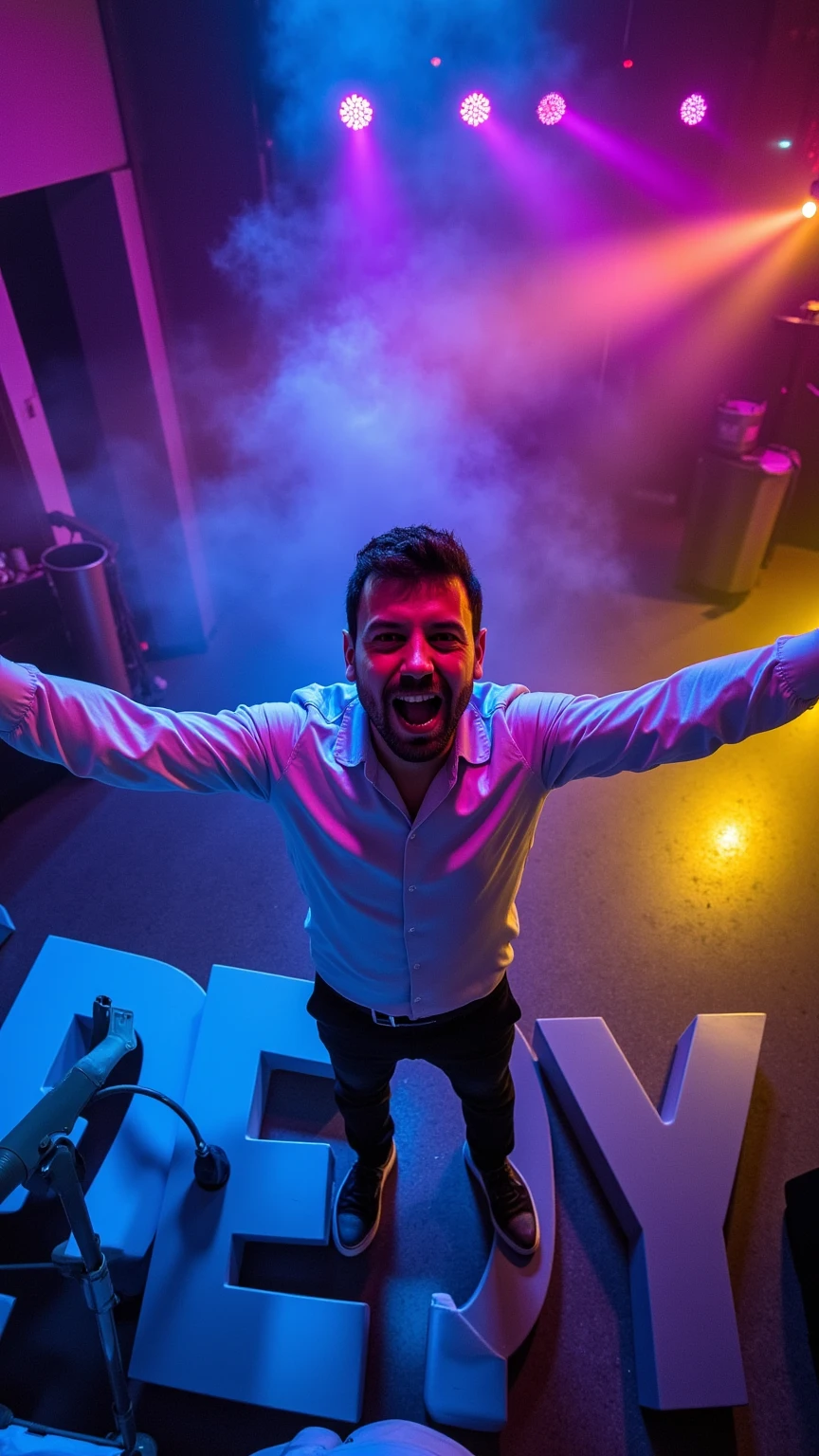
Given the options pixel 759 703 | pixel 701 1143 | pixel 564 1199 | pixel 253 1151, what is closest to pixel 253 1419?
pixel 253 1151

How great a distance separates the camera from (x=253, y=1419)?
7.23 feet

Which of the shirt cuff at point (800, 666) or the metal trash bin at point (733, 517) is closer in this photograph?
the shirt cuff at point (800, 666)

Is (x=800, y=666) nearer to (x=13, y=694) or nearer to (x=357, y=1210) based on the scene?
(x=13, y=694)

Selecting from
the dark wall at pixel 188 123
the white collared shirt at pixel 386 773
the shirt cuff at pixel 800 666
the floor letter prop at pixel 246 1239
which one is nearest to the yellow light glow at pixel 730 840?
the floor letter prop at pixel 246 1239

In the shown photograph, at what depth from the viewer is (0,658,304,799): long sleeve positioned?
158cm

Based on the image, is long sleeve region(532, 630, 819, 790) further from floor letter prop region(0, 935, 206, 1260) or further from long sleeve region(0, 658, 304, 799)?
floor letter prop region(0, 935, 206, 1260)

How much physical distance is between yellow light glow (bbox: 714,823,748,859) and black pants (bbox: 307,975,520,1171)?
1993mm

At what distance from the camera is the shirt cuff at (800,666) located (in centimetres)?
154

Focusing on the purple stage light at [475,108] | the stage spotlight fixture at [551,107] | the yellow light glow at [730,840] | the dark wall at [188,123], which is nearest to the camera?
the yellow light glow at [730,840]

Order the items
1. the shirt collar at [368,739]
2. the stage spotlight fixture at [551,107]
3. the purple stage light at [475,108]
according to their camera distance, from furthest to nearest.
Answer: the stage spotlight fixture at [551,107], the purple stage light at [475,108], the shirt collar at [368,739]

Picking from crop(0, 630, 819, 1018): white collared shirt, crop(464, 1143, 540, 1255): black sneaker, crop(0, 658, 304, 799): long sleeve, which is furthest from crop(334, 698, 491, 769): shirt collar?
crop(464, 1143, 540, 1255): black sneaker

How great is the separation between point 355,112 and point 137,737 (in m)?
4.73

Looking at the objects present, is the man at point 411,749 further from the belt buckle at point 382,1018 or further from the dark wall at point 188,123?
the dark wall at point 188,123

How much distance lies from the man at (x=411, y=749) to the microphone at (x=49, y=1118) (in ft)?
1.75
